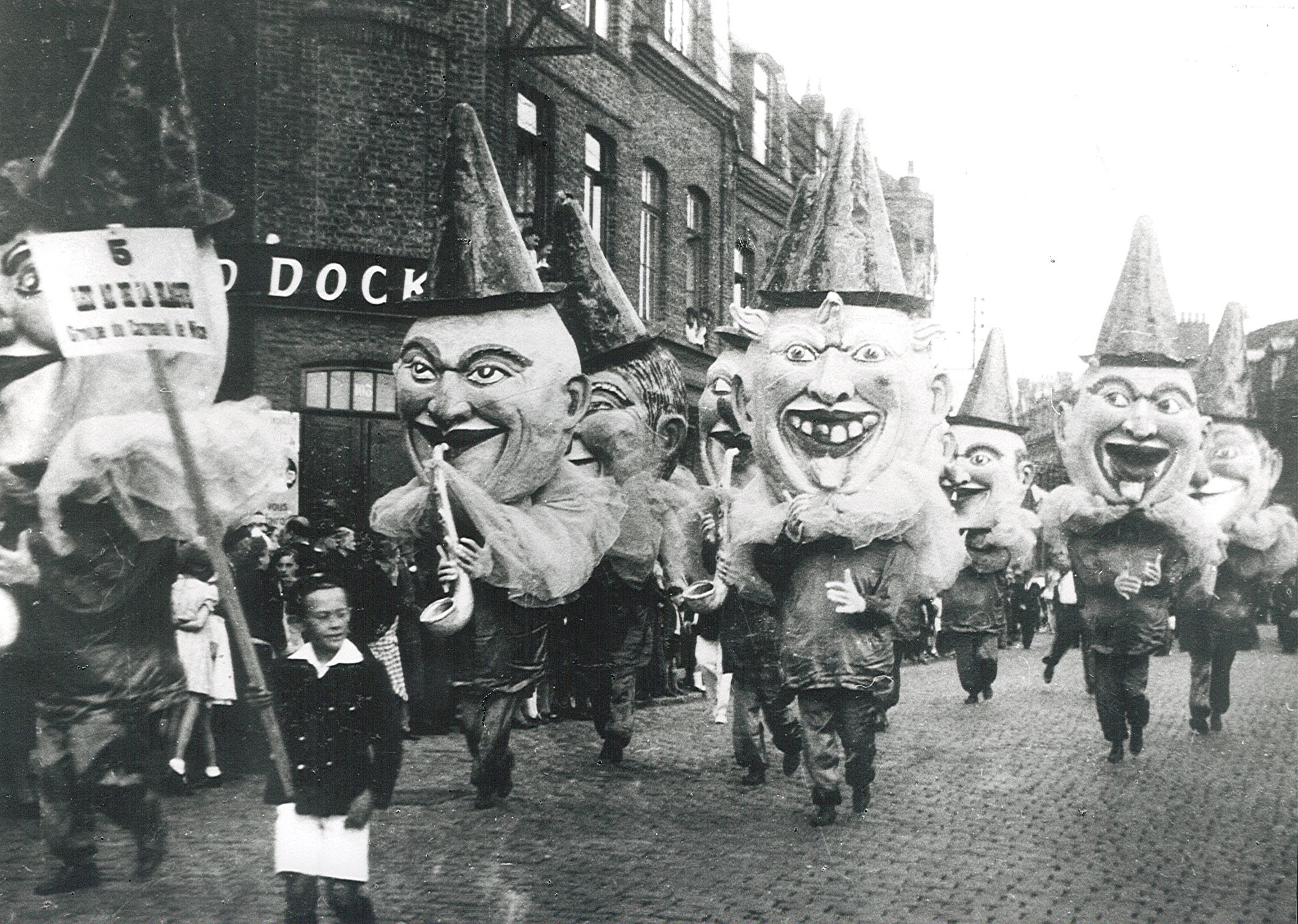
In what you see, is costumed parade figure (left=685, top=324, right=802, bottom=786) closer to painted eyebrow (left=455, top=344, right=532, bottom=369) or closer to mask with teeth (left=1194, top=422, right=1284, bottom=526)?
painted eyebrow (left=455, top=344, right=532, bottom=369)

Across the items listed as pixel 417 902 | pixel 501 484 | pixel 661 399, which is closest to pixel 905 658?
pixel 661 399

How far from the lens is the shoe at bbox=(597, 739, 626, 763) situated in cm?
792

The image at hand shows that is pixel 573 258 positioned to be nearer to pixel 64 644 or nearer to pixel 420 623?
pixel 420 623

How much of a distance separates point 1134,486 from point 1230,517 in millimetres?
1134

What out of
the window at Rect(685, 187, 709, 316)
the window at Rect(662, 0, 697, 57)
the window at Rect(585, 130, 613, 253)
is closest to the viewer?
the window at Rect(662, 0, 697, 57)

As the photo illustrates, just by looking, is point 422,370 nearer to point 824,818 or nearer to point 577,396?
point 577,396

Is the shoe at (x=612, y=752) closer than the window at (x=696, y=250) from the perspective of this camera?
Yes

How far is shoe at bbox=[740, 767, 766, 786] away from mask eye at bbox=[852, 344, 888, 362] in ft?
7.87

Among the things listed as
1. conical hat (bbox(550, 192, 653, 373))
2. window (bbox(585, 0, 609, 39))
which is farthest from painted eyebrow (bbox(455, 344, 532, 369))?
window (bbox(585, 0, 609, 39))

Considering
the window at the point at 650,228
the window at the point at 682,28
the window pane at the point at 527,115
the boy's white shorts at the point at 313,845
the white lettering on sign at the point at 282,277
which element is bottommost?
the boy's white shorts at the point at 313,845

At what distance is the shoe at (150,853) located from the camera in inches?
201

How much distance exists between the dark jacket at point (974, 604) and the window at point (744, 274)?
4.14 m

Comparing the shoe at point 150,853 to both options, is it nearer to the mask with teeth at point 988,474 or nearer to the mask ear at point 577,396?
the mask ear at point 577,396

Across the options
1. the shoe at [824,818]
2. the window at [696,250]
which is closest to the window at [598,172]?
the window at [696,250]
